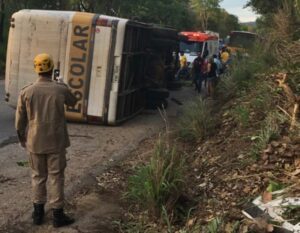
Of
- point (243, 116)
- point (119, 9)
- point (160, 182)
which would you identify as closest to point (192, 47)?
point (119, 9)

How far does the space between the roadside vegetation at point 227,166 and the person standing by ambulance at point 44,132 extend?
2.68 feet

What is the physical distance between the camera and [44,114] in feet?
19.1

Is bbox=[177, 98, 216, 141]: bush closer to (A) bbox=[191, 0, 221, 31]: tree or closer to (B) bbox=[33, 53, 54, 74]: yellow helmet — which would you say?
(B) bbox=[33, 53, 54, 74]: yellow helmet

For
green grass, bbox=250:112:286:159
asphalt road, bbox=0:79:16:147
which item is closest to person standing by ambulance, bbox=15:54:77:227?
green grass, bbox=250:112:286:159

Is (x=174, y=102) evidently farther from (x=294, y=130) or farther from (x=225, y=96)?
(x=294, y=130)

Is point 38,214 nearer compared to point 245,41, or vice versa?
point 38,214

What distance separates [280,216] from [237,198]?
945mm

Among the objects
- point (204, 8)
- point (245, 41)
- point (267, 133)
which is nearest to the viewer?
point (267, 133)

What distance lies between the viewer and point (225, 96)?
513 inches

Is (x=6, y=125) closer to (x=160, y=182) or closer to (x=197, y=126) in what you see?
A: (x=197, y=126)

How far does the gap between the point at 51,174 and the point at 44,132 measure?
46cm

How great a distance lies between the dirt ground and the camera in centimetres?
600

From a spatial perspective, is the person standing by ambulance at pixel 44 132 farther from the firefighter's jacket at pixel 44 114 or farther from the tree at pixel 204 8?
the tree at pixel 204 8

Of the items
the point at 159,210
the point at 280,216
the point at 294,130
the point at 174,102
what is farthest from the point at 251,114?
the point at 174,102
